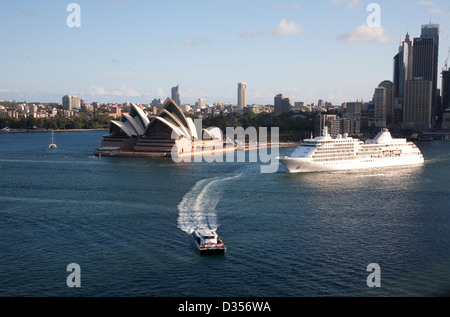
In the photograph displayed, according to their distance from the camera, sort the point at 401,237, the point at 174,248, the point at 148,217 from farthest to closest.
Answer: the point at 148,217
the point at 401,237
the point at 174,248

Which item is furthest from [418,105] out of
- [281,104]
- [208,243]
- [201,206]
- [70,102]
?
[70,102]

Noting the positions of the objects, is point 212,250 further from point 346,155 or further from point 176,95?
point 176,95

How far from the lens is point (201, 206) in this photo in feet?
59.3

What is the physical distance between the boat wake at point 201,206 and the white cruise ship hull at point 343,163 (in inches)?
231

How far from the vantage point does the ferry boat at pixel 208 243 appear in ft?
41.4

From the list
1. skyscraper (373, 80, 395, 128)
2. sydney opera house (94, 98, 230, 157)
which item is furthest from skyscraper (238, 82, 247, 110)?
sydney opera house (94, 98, 230, 157)

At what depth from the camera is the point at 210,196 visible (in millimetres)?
19938

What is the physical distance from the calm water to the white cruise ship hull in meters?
2.79

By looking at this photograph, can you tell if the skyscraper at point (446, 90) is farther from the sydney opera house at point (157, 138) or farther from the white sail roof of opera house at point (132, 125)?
the white sail roof of opera house at point (132, 125)

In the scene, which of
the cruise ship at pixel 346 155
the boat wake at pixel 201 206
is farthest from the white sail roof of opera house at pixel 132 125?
the boat wake at pixel 201 206

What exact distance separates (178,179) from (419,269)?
15014 mm

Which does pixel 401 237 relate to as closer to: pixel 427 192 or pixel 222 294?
pixel 222 294

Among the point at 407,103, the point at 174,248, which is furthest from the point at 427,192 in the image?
the point at 407,103

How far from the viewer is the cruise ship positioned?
29.4 meters
